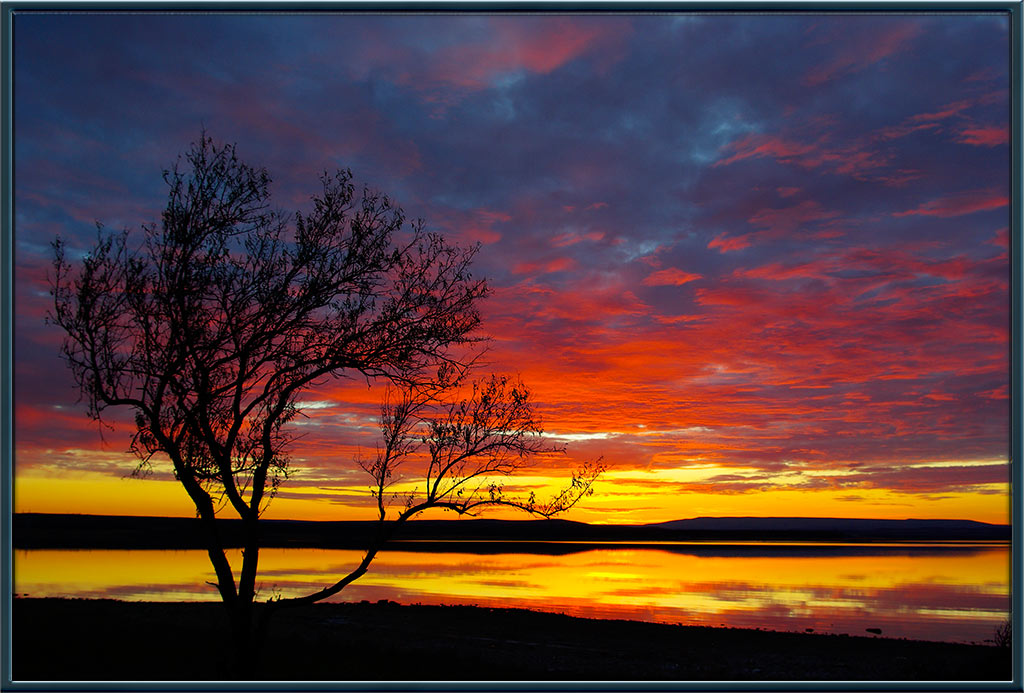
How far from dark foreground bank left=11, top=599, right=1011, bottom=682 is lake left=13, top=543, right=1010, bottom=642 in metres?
2.92

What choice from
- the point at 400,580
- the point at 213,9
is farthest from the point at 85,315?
the point at 400,580

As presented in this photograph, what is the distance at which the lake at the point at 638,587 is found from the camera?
32.2 metres

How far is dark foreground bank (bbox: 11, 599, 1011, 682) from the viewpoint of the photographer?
48.0 feet

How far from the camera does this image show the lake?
1267 inches

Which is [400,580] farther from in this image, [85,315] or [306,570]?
[85,315]

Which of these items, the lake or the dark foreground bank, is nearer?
the dark foreground bank

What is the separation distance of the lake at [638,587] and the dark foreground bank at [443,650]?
9.57 feet

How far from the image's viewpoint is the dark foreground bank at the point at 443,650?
575 inches

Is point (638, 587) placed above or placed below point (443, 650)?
below

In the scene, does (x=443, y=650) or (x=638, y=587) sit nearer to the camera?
(x=443, y=650)

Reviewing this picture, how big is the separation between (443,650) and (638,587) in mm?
28816

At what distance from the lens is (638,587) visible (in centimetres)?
4716

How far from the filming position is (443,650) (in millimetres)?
20641

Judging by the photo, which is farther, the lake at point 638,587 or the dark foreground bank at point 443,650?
the lake at point 638,587
